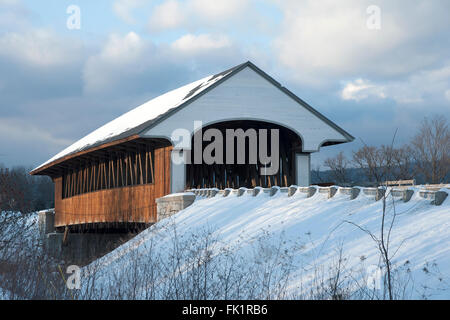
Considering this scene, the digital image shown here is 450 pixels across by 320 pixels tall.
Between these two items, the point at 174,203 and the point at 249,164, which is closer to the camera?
the point at 174,203

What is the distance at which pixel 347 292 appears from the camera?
19.8 ft

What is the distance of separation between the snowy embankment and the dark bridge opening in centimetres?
727

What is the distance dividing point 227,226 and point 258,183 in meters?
11.6

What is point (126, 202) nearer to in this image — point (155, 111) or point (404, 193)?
point (155, 111)

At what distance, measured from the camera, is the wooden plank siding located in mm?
18141

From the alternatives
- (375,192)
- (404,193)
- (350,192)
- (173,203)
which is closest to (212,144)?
(173,203)

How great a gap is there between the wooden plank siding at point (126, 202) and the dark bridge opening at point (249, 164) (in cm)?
125

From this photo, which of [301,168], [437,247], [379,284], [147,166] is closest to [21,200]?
[379,284]

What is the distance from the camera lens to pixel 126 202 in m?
20.2

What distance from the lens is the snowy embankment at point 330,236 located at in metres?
6.80

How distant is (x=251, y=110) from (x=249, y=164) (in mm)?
4302

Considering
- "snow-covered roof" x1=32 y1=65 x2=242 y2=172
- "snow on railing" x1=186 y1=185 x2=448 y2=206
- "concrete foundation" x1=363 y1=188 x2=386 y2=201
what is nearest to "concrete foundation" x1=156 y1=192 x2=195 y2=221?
"snow on railing" x1=186 y1=185 x2=448 y2=206
